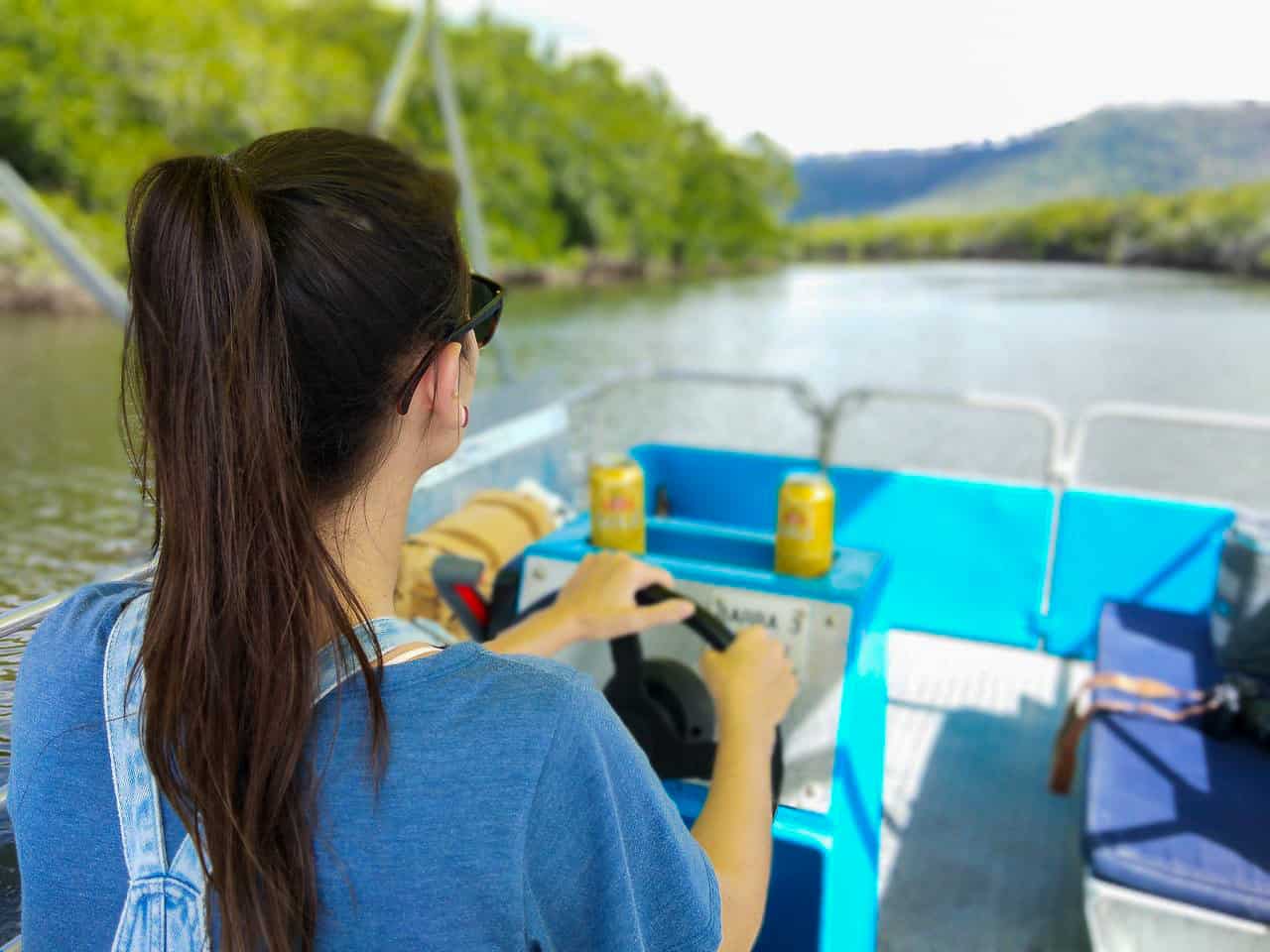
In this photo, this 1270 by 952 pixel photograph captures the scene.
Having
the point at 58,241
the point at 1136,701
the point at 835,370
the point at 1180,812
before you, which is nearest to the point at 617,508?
the point at 1180,812

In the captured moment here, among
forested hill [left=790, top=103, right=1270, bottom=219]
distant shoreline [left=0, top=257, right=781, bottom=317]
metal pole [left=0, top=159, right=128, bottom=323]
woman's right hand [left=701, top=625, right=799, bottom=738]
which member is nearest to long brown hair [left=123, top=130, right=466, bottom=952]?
woman's right hand [left=701, top=625, right=799, bottom=738]

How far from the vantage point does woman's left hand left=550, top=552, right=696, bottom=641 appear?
0.90 meters

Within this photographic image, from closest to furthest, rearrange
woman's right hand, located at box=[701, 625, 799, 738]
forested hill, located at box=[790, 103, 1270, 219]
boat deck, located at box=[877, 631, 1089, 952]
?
woman's right hand, located at box=[701, 625, 799, 738], boat deck, located at box=[877, 631, 1089, 952], forested hill, located at box=[790, 103, 1270, 219]

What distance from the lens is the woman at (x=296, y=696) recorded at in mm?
444

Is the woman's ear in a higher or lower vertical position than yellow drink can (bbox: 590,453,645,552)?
higher

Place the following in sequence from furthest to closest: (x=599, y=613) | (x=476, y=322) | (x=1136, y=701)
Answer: (x=1136, y=701) → (x=599, y=613) → (x=476, y=322)

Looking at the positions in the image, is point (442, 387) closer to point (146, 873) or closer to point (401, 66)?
point (146, 873)

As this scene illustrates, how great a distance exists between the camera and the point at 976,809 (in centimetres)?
184

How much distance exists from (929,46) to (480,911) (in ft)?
12.0

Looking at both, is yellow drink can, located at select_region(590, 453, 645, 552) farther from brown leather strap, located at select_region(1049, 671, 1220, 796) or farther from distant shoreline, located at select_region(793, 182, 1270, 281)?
distant shoreline, located at select_region(793, 182, 1270, 281)

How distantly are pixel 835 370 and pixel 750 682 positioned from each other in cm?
1309

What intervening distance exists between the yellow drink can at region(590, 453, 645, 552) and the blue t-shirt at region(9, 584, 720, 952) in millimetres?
654

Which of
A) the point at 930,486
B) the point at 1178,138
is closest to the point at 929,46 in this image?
the point at 930,486

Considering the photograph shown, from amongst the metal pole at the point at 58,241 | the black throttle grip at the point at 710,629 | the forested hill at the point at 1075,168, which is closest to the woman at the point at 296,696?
the black throttle grip at the point at 710,629
